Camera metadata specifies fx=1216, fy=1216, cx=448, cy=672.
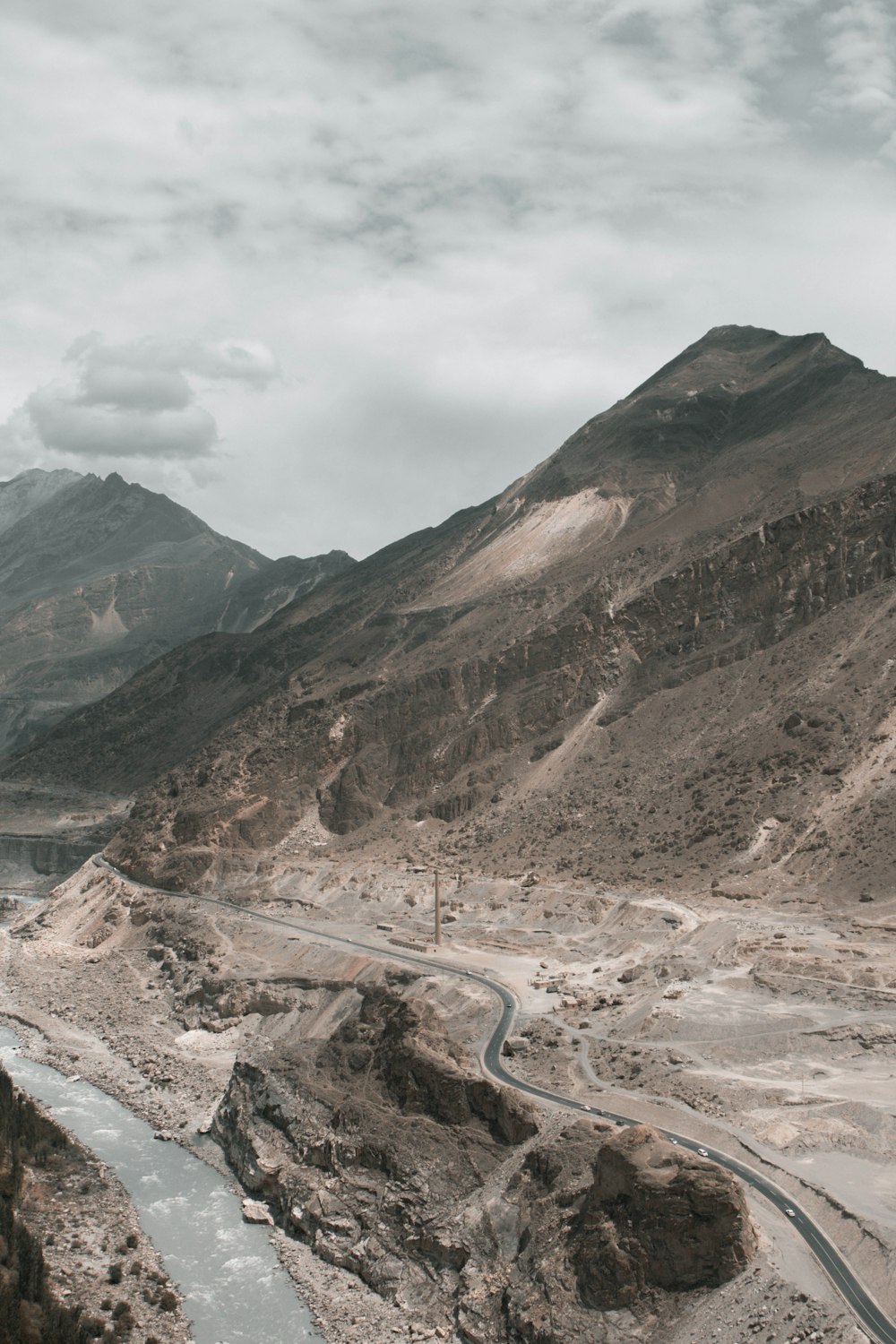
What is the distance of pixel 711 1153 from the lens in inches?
1231

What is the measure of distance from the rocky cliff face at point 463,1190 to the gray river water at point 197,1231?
1365mm

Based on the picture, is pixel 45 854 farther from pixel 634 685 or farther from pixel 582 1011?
pixel 582 1011

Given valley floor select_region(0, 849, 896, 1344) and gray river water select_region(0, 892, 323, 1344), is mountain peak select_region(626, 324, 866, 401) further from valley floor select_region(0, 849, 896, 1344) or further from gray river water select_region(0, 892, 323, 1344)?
gray river water select_region(0, 892, 323, 1344)

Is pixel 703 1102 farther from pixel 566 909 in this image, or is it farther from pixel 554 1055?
pixel 566 909

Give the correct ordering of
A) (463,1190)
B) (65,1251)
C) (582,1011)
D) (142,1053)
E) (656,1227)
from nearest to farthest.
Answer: (656,1227) → (463,1190) → (65,1251) → (582,1011) → (142,1053)

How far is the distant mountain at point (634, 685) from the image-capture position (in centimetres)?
6994

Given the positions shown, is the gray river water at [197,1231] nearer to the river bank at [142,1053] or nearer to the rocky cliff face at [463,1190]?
the river bank at [142,1053]

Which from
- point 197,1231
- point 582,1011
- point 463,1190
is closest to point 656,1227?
point 463,1190

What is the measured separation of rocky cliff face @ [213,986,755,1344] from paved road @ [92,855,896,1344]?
54.9 inches

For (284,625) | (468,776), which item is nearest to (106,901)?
(468,776)

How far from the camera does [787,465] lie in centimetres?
10381

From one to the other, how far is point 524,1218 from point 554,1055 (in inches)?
398

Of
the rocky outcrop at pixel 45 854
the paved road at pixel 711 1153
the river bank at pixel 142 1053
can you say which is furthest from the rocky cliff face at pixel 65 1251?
the rocky outcrop at pixel 45 854

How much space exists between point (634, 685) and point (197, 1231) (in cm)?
5798
